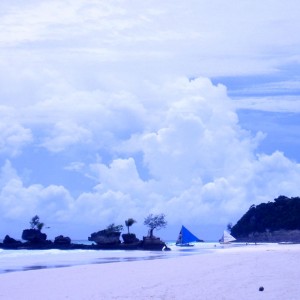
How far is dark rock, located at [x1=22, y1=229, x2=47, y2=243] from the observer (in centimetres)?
10700

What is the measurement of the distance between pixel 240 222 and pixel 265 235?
18405 millimetres

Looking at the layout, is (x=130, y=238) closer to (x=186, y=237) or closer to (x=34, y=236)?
(x=34, y=236)

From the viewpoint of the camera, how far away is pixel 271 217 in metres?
157

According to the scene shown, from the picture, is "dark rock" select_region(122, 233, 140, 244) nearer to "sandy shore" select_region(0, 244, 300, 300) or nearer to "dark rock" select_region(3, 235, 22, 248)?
"dark rock" select_region(3, 235, 22, 248)

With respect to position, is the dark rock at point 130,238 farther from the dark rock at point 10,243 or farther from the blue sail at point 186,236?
the blue sail at point 186,236

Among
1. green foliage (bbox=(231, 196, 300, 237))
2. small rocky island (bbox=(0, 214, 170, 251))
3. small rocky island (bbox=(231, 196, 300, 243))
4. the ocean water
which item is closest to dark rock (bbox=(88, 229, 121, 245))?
small rocky island (bbox=(0, 214, 170, 251))

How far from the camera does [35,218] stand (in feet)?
409

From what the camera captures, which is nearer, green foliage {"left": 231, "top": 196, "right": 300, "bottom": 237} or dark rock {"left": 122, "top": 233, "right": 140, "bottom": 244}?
dark rock {"left": 122, "top": 233, "right": 140, "bottom": 244}

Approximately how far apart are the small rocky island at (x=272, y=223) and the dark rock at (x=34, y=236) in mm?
60265

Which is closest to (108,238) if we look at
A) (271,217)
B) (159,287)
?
(271,217)

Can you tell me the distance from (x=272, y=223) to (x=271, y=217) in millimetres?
2487

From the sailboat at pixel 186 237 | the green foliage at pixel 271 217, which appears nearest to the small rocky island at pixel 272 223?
the green foliage at pixel 271 217

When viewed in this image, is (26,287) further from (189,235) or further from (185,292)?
(189,235)

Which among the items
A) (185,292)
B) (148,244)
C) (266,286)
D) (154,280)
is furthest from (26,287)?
(148,244)
